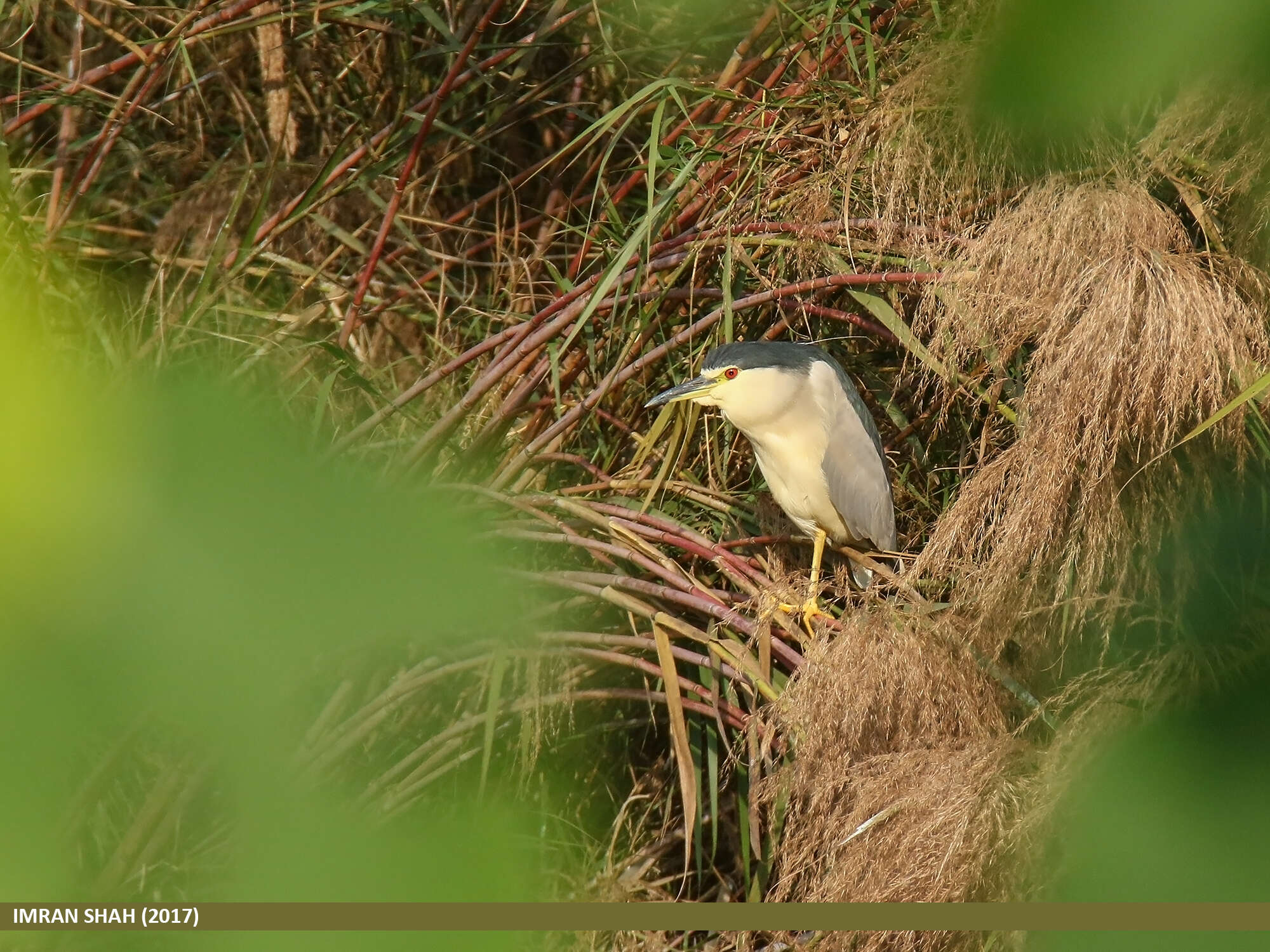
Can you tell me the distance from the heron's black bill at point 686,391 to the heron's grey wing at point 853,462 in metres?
0.29

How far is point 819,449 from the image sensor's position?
2096 mm

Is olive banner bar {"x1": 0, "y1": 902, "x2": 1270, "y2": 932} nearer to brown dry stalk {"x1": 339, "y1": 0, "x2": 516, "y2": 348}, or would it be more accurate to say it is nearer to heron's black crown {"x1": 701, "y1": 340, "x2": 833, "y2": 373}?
heron's black crown {"x1": 701, "y1": 340, "x2": 833, "y2": 373}

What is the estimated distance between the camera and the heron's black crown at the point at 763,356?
6.07 ft

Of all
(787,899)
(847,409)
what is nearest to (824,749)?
(787,899)

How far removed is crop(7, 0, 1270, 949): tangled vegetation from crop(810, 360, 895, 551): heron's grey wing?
0.06 m

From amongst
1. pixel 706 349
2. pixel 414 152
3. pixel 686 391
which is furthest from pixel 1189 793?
pixel 414 152

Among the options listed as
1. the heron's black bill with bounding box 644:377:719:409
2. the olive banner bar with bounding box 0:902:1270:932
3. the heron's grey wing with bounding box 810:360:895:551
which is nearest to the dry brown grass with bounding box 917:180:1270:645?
the olive banner bar with bounding box 0:902:1270:932

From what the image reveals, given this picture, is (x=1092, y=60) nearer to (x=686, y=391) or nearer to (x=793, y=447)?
(x=686, y=391)

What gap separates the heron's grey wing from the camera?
2.06 meters

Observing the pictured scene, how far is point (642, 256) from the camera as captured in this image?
170 cm

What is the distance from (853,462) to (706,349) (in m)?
0.37

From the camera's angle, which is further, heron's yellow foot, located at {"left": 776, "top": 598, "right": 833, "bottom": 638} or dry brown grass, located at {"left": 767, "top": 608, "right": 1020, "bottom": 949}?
heron's yellow foot, located at {"left": 776, "top": 598, "right": 833, "bottom": 638}

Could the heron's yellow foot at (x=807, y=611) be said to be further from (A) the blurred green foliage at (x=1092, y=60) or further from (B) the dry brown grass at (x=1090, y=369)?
(A) the blurred green foliage at (x=1092, y=60)

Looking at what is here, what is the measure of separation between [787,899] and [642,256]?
3.05 ft
